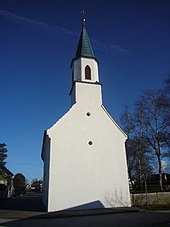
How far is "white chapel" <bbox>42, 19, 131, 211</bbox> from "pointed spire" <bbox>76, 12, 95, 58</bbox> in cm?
419

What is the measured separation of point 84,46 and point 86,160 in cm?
1206

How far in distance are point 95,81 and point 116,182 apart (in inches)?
365

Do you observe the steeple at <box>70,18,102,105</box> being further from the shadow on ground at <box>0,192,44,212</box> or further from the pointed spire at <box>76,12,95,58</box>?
the shadow on ground at <box>0,192,44,212</box>

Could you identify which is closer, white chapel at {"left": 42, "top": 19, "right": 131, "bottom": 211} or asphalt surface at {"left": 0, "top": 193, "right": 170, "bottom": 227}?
asphalt surface at {"left": 0, "top": 193, "right": 170, "bottom": 227}

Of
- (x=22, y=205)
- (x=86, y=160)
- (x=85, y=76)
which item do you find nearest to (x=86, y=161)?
(x=86, y=160)

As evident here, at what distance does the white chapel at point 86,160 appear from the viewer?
599 inches

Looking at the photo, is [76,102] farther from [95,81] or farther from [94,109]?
[95,81]

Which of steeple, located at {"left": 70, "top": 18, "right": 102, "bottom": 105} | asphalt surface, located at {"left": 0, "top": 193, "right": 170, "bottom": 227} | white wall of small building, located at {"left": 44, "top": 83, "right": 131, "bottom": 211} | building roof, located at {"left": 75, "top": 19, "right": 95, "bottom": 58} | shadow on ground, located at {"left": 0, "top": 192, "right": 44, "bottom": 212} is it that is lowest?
shadow on ground, located at {"left": 0, "top": 192, "right": 44, "bottom": 212}

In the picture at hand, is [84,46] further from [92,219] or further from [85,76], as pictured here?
[92,219]

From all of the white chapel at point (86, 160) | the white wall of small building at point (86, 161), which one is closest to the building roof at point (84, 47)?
the white chapel at point (86, 160)

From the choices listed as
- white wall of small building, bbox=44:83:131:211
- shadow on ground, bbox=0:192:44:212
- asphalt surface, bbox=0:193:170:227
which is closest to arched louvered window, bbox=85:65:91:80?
white wall of small building, bbox=44:83:131:211

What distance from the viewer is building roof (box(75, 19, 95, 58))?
2105 cm

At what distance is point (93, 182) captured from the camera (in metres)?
15.9

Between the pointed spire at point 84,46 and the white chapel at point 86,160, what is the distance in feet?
13.8
